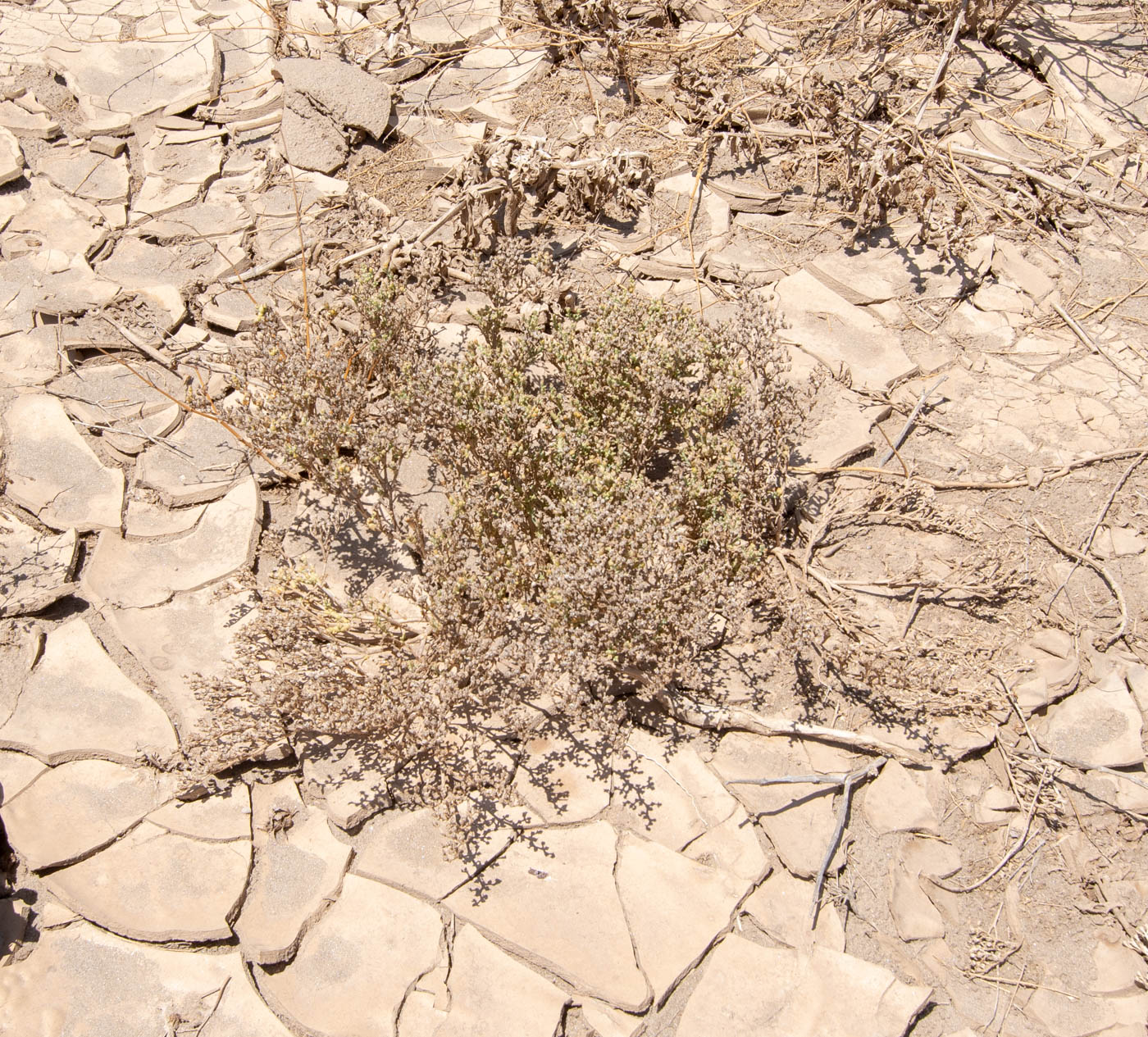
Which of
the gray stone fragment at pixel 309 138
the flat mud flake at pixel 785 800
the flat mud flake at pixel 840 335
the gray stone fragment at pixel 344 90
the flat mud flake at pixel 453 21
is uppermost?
the flat mud flake at pixel 453 21

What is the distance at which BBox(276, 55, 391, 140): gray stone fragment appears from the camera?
441cm

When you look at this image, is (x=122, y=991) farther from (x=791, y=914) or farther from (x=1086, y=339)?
(x=1086, y=339)

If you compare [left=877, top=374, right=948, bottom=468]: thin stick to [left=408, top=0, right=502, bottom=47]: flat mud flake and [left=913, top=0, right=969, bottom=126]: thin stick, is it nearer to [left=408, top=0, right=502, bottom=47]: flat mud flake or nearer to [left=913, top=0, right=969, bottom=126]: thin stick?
[left=913, top=0, right=969, bottom=126]: thin stick

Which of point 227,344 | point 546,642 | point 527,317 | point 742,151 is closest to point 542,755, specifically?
point 546,642

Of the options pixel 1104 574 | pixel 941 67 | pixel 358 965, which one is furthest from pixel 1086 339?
pixel 358 965

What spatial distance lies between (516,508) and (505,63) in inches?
126

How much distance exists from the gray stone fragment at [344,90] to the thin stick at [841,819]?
3653 millimetres

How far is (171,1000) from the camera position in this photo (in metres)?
2.06

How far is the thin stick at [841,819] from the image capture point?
7.38 ft

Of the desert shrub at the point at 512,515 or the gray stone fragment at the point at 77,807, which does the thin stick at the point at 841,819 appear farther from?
the gray stone fragment at the point at 77,807

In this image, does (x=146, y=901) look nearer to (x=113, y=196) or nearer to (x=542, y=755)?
(x=542, y=755)

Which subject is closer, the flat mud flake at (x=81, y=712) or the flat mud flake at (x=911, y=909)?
the flat mud flake at (x=911, y=909)

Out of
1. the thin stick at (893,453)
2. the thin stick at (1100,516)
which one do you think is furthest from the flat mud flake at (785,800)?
the thin stick at (893,453)

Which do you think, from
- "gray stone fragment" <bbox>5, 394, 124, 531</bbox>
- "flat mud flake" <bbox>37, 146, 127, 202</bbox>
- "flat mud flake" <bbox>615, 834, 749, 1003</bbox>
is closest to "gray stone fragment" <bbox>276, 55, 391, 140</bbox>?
"flat mud flake" <bbox>37, 146, 127, 202</bbox>
